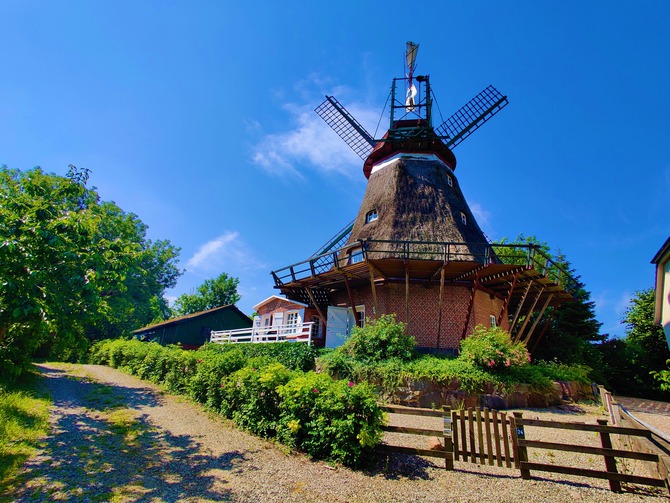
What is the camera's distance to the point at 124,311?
29828 millimetres

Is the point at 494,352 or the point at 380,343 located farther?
the point at 380,343

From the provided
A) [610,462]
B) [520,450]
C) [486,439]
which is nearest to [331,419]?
[486,439]

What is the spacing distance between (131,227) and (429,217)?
2867 centimetres

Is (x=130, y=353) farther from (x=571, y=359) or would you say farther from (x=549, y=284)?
(x=571, y=359)

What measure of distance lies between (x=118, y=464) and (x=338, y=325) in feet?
34.5

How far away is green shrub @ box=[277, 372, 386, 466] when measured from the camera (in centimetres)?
579

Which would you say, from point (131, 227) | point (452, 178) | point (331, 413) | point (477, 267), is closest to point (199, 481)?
point (331, 413)

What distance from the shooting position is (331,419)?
6.14 meters

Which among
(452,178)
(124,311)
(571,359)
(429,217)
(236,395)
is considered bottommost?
(236,395)

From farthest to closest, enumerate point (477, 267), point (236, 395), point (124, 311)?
1. point (124, 311)
2. point (477, 267)
3. point (236, 395)

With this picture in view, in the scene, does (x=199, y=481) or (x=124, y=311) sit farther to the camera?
(x=124, y=311)

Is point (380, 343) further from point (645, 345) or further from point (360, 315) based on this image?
point (645, 345)

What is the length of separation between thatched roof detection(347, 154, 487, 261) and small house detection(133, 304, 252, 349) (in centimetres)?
1574

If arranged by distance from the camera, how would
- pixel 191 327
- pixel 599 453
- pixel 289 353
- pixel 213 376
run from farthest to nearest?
pixel 191 327, pixel 289 353, pixel 213 376, pixel 599 453
